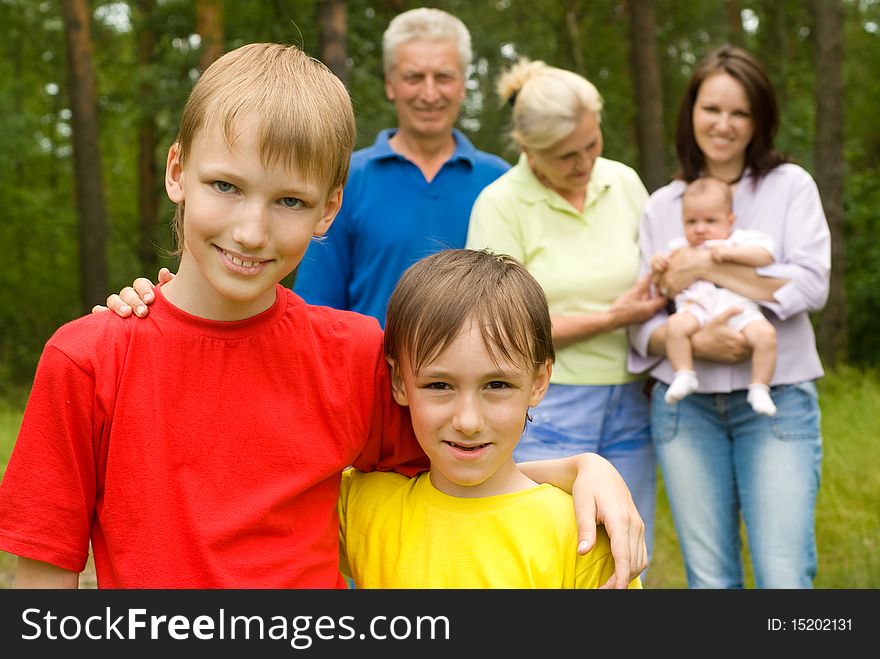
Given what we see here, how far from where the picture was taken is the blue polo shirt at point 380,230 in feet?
12.6

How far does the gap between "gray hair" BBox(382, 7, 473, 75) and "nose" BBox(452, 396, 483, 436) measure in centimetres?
222

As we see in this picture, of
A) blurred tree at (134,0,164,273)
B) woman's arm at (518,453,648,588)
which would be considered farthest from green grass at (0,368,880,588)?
blurred tree at (134,0,164,273)

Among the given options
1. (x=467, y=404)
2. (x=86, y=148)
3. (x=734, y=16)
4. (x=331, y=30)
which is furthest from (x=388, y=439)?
(x=734, y=16)

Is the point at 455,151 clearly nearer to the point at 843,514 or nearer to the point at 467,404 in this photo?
the point at 467,404

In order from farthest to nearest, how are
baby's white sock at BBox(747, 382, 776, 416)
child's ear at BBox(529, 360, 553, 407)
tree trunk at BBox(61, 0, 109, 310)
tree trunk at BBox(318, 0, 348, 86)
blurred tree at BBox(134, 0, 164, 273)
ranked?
1. blurred tree at BBox(134, 0, 164, 273)
2. tree trunk at BBox(61, 0, 109, 310)
3. tree trunk at BBox(318, 0, 348, 86)
4. baby's white sock at BBox(747, 382, 776, 416)
5. child's ear at BBox(529, 360, 553, 407)

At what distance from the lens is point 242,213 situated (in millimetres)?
1918

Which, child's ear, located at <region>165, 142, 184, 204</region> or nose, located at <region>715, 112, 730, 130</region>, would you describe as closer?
child's ear, located at <region>165, 142, 184, 204</region>

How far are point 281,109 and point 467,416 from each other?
0.70 metres

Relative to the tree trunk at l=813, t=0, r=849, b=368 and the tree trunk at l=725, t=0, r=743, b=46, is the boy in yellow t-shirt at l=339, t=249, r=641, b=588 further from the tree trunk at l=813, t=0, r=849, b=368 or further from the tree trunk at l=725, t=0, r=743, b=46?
the tree trunk at l=725, t=0, r=743, b=46

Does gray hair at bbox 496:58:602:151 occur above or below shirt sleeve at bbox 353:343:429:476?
above

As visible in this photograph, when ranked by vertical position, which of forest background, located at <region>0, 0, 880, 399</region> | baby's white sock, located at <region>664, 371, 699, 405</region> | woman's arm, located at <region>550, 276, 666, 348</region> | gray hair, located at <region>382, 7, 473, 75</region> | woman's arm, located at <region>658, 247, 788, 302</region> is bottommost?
baby's white sock, located at <region>664, 371, 699, 405</region>

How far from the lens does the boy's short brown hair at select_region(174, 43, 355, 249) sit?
193cm

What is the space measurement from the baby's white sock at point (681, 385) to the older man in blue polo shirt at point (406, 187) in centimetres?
95
